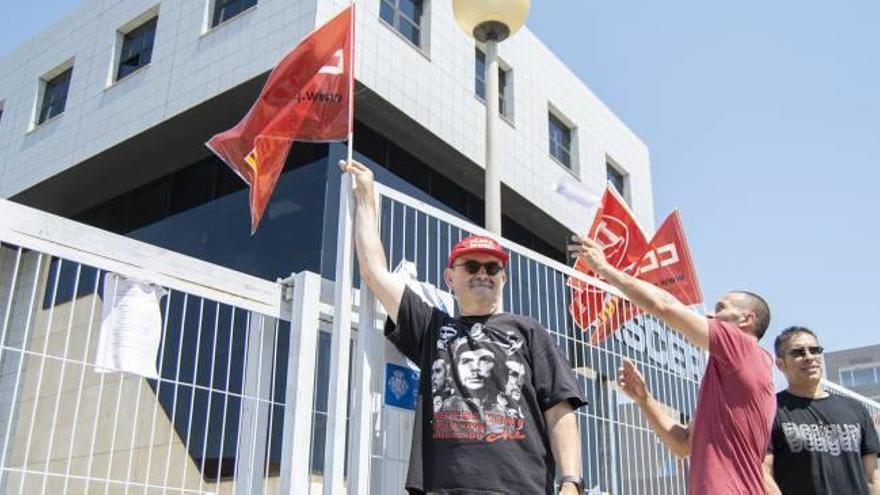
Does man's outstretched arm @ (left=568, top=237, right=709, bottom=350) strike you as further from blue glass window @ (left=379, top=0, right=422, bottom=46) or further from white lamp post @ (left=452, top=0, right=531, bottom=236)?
blue glass window @ (left=379, top=0, right=422, bottom=46)

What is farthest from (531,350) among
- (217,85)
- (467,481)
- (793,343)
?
(217,85)

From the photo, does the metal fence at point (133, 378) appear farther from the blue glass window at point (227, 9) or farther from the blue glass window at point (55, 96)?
the blue glass window at point (55, 96)

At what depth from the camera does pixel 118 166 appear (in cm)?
1817

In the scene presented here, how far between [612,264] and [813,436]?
333 centimetres

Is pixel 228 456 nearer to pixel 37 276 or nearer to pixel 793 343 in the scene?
pixel 37 276

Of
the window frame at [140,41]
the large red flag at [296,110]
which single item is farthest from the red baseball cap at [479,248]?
the window frame at [140,41]

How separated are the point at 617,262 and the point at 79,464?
16.0ft

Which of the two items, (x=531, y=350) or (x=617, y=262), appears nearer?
(x=531, y=350)

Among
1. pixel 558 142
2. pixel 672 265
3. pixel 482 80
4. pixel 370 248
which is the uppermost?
pixel 482 80

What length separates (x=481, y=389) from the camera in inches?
133

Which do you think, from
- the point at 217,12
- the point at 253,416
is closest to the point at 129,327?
the point at 253,416

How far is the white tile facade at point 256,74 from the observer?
613 inches

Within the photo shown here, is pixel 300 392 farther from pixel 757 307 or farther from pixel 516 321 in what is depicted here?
pixel 757 307

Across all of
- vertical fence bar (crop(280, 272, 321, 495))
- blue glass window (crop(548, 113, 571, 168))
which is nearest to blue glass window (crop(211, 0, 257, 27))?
blue glass window (crop(548, 113, 571, 168))
